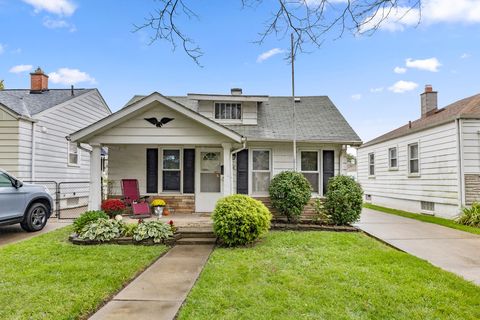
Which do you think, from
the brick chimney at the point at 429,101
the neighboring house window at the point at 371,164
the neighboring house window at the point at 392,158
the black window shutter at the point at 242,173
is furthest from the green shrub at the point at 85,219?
the neighboring house window at the point at 371,164

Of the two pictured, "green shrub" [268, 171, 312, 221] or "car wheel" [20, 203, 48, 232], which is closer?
"car wheel" [20, 203, 48, 232]

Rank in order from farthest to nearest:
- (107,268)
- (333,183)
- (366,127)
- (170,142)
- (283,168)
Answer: (366,127) → (283,168) → (333,183) → (170,142) → (107,268)

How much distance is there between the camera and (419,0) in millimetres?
3248

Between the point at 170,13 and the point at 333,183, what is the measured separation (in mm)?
6972

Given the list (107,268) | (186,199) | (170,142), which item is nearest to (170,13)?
(107,268)

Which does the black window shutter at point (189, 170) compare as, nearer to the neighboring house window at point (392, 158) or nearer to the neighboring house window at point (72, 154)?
the neighboring house window at point (72, 154)

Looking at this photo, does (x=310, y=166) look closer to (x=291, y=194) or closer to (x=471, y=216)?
(x=291, y=194)

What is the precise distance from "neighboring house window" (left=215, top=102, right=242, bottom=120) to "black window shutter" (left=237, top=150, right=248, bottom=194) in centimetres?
170

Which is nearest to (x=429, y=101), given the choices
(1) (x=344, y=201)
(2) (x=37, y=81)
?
(1) (x=344, y=201)

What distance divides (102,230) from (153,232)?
3.85 ft

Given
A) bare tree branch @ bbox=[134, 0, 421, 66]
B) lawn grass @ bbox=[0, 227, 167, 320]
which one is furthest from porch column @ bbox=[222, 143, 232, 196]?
bare tree branch @ bbox=[134, 0, 421, 66]

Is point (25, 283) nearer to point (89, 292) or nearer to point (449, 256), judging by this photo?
point (89, 292)

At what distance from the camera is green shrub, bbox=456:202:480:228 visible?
9.50m

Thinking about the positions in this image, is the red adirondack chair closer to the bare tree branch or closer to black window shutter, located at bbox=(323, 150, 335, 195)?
black window shutter, located at bbox=(323, 150, 335, 195)
